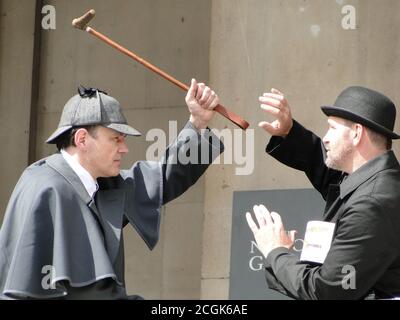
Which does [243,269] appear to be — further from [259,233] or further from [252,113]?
[259,233]

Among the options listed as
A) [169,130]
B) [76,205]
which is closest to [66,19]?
[169,130]

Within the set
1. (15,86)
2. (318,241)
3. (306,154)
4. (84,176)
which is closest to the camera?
(318,241)

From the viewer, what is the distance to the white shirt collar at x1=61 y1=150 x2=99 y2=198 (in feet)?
19.6

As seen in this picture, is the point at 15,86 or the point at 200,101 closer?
the point at 200,101

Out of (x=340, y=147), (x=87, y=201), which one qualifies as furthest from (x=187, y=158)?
(x=340, y=147)

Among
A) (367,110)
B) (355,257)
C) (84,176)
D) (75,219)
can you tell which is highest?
(367,110)

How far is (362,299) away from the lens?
18.2 ft

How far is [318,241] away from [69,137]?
123 cm

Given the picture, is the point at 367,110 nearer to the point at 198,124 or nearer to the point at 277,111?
the point at 277,111

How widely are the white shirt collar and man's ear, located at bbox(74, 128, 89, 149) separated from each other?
0.24 ft

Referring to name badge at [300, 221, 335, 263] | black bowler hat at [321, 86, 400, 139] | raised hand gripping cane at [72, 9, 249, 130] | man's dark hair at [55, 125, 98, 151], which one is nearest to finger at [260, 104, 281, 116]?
raised hand gripping cane at [72, 9, 249, 130]

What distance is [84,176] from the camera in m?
5.98

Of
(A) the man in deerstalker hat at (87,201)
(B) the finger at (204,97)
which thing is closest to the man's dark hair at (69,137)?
(A) the man in deerstalker hat at (87,201)
